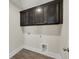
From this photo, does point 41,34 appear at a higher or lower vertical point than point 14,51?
higher

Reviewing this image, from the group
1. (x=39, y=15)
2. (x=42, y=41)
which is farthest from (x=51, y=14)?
(x=42, y=41)

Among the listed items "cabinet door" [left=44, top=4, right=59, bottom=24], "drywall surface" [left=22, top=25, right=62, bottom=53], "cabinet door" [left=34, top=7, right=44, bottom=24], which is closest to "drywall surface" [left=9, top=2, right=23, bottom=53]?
"drywall surface" [left=22, top=25, right=62, bottom=53]

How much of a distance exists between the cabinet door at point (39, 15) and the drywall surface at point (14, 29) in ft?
4.20

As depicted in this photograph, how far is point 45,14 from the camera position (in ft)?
11.3

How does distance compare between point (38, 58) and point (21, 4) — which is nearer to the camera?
point (38, 58)

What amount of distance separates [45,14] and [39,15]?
0.41 m

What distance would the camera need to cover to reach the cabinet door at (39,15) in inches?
143

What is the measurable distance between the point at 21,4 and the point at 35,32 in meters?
2.03

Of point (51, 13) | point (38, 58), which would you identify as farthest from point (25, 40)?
point (51, 13)

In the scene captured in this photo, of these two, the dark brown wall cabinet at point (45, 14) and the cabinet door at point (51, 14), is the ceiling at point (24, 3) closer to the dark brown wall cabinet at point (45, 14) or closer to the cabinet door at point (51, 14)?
the dark brown wall cabinet at point (45, 14)

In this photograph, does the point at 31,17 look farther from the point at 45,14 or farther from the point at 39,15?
the point at 45,14

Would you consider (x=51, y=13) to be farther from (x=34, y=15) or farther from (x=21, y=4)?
(x=21, y=4)
